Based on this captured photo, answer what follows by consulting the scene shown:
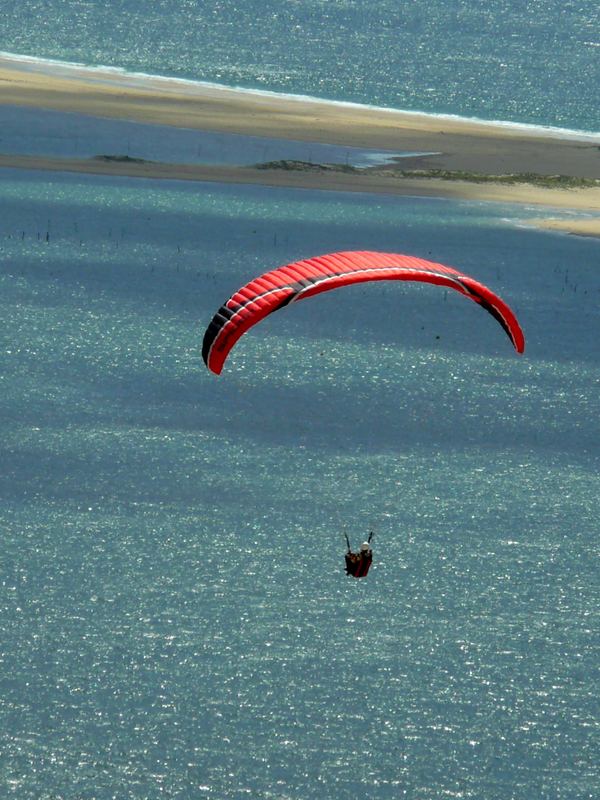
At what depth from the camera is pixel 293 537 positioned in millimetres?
38875

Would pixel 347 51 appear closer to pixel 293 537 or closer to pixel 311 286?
pixel 293 537

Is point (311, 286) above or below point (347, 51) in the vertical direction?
below

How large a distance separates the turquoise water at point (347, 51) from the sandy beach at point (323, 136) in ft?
26.6

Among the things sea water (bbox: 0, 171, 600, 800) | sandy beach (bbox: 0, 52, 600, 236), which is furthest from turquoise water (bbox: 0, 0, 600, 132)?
sea water (bbox: 0, 171, 600, 800)

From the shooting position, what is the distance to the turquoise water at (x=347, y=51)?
122m

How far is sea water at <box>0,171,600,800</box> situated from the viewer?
96.8 ft

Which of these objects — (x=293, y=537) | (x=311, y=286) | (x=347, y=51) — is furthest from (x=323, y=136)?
(x=311, y=286)

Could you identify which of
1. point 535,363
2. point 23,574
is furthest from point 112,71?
point 23,574

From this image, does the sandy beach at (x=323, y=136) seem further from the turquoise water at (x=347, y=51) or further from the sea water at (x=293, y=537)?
the sea water at (x=293, y=537)

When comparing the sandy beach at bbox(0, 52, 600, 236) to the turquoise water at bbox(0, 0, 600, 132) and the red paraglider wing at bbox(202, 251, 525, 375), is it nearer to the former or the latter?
the turquoise water at bbox(0, 0, 600, 132)

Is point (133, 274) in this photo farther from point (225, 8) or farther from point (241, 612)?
point (225, 8)

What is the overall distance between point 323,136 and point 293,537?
59295 mm

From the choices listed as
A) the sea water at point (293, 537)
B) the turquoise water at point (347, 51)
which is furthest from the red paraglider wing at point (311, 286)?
the turquoise water at point (347, 51)

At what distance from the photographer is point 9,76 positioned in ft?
372
